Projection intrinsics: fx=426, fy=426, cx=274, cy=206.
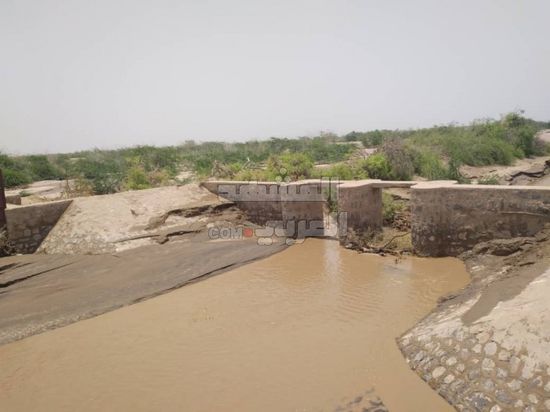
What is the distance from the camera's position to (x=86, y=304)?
6488 millimetres

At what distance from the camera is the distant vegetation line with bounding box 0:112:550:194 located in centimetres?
1392

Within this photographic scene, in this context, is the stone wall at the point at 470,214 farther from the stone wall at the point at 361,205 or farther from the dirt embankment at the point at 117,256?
the dirt embankment at the point at 117,256

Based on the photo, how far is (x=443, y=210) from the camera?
24.8 feet

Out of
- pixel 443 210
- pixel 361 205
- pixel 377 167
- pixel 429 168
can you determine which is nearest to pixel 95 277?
pixel 361 205

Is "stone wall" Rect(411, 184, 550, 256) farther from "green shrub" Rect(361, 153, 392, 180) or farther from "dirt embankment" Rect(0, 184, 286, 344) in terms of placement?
"green shrub" Rect(361, 153, 392, 180)

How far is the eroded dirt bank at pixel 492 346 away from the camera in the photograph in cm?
352

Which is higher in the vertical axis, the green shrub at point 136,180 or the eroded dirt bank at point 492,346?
the green shrub at point 136,180

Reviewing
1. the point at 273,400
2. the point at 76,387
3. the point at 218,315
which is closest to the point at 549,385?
the point at 273,400

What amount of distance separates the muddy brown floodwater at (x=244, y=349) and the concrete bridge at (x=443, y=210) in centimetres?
49

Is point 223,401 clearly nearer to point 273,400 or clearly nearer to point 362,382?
point 273,400

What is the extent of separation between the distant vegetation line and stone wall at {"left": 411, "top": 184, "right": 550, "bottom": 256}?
5.24m

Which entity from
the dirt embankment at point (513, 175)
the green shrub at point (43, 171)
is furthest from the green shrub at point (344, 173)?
the green shrub at point (43, 171)

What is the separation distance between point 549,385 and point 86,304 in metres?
5.93

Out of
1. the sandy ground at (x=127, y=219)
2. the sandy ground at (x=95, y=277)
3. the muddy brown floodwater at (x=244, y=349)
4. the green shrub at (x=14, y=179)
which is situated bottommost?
the muddy brown floodwater at (x=244, y=349)
